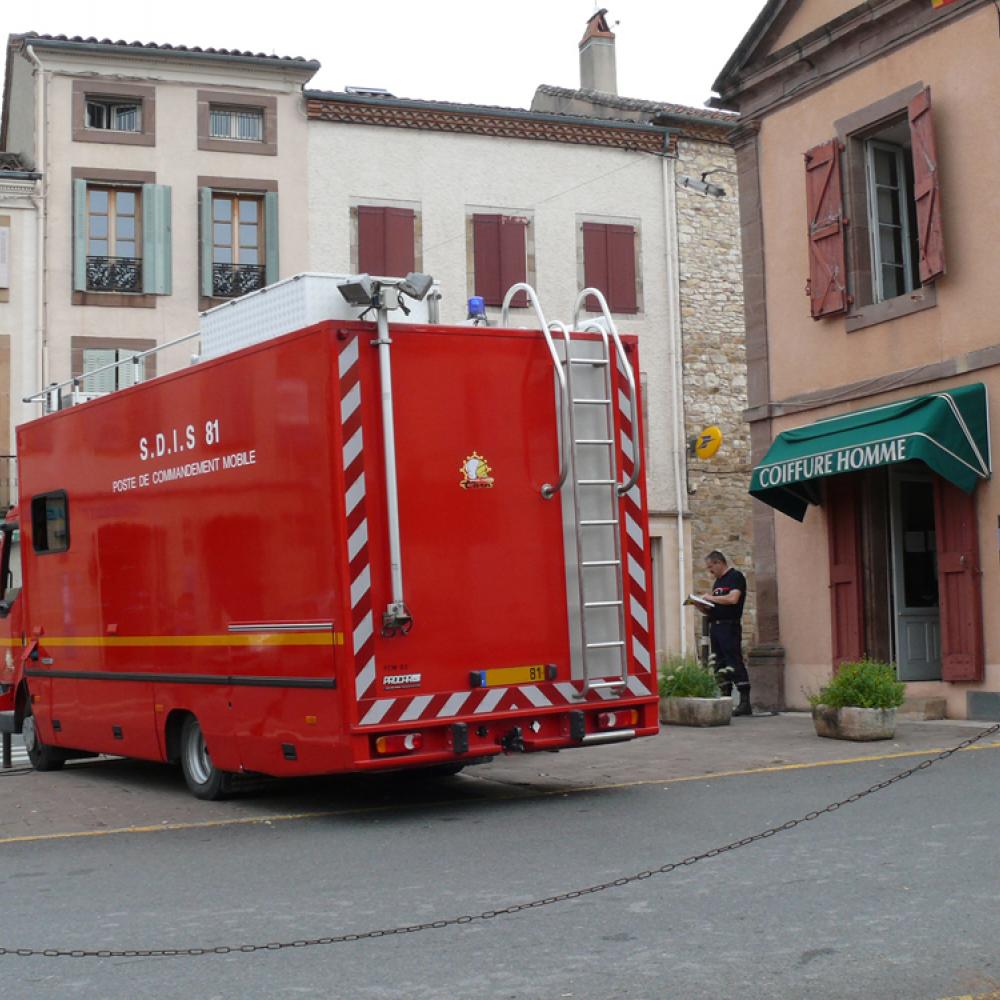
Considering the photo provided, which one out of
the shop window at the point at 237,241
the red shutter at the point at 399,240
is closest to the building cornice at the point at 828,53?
the red shutter at the point at 399,240

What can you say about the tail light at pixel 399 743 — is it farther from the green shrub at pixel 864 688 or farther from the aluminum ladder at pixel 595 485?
the green shrub at pixel 864 688

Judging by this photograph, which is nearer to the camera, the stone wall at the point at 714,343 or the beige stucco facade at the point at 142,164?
the beige stucco facade at the point at 142,164

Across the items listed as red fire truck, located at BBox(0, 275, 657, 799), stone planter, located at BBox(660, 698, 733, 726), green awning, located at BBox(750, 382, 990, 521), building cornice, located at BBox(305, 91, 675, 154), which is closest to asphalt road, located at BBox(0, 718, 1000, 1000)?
red fire truck, located at BBox(0, 275, 657, 799)

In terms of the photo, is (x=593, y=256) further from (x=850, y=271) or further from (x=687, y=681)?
(x=687, y=681)

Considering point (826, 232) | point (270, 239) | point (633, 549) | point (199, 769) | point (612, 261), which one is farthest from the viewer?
point (612, 261)

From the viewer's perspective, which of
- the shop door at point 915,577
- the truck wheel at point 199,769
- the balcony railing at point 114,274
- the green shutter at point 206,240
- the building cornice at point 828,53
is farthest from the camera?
the green shutter at point 206,240

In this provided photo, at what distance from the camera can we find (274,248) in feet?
98.5

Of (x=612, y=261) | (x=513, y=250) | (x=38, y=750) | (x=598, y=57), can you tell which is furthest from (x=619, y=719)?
(x=598, y=57)

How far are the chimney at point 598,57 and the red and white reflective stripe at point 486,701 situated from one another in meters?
27.3

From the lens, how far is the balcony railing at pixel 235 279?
29938mm

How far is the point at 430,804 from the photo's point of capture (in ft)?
34.1

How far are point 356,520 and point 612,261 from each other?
23.6 meters

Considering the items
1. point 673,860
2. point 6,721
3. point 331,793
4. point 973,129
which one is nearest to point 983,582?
point 973,129

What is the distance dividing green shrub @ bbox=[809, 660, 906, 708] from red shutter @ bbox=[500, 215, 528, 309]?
19.2m
